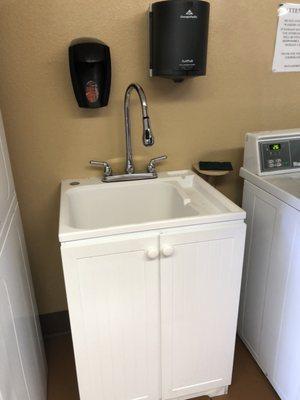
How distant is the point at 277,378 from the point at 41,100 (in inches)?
63.1

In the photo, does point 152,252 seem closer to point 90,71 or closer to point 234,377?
point 90,71

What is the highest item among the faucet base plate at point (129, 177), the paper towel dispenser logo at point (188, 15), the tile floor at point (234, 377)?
the paper towel dispenser logo at point (188, 15)

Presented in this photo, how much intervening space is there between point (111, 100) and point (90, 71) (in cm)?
19

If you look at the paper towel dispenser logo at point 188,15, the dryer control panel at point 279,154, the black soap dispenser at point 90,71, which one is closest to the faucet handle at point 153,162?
the black soap dispenser at point 90,71

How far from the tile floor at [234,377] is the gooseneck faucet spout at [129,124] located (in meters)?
1.04

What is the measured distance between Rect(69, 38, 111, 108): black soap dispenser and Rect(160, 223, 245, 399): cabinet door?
67cm

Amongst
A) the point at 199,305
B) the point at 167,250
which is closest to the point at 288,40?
the point at 167,250

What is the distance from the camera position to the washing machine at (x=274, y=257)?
126 cm

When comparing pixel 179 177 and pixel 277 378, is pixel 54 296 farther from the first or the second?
pixel 277 378

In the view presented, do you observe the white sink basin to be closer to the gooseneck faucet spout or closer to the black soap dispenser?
the gooseneck faucet spout

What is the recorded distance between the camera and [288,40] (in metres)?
1.56

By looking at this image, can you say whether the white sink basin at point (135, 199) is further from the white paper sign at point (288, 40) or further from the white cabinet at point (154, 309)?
the white paper sign at point (288, 40)

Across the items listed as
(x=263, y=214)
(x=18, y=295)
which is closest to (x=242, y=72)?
(x=263, y=214)

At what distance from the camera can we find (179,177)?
5.20ft
